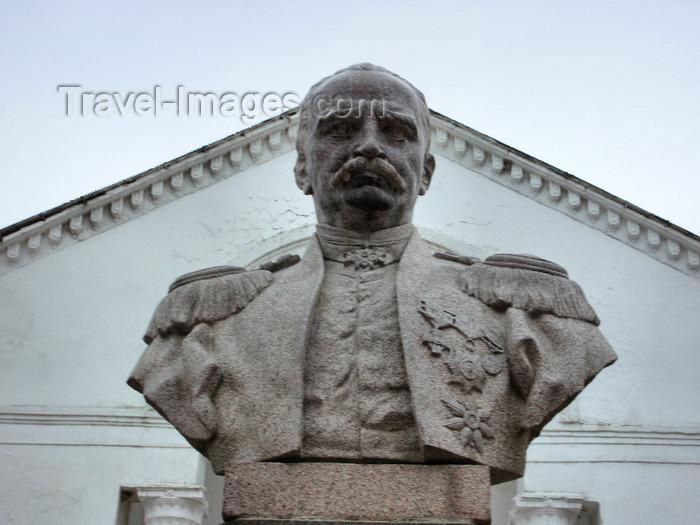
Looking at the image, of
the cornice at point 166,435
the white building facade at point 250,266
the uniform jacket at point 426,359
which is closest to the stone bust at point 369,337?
the uniform jacket at point 426,359

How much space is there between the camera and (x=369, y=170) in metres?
4.09

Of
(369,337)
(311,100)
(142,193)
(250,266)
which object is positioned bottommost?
(369,337)

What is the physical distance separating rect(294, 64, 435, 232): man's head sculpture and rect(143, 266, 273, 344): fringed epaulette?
404mm

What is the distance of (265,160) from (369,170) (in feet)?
30.4

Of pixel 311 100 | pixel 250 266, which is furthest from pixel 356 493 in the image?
pixel 250 266

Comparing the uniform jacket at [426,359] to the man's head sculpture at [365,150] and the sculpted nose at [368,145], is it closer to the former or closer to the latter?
the man's head sculpture at [365,150]

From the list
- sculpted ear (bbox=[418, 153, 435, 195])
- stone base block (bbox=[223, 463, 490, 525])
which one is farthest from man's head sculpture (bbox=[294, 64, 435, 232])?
stone base block (bbox=[223, 463, 490, 525])

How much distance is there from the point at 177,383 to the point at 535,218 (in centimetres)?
906

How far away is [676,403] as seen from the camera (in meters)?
10.7

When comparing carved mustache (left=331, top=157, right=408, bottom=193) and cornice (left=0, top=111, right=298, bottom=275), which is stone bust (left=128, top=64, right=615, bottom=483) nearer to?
carved mustache (left=331, top=157, right=408, bottom=193)

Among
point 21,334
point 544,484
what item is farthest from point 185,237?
point 544,484

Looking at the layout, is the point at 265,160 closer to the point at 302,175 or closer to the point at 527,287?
the point at 302,175

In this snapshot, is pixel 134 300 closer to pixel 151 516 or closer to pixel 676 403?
pixel 151 516

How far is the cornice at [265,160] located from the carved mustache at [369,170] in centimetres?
839
